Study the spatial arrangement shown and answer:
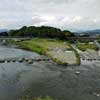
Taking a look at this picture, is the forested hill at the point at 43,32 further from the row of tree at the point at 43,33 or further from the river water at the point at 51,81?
the river water at the point at 51,81

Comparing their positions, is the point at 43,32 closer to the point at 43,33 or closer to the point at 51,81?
the point at 43,33

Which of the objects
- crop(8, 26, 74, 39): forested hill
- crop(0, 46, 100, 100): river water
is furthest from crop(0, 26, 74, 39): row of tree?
crop(0, 46, 100, 100): river water

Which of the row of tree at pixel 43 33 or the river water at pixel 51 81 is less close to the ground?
the row of tree at pixel 43 33

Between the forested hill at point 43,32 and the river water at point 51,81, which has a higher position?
the forested hill at point 43,32

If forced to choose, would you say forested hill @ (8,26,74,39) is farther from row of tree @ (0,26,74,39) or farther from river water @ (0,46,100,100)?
river water @ (0,46,100,100)

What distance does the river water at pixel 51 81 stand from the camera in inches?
1275

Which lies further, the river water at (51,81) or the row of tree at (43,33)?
the row of tree at (43,33)

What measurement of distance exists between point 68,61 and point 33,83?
64.3 ft

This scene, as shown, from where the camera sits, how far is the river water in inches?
1275

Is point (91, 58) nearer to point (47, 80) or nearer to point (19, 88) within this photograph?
point (47, 80)

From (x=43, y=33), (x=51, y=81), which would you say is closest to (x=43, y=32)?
(x=43, y=33)

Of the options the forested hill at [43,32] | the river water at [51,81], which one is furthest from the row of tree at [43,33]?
the river water at [51,81]

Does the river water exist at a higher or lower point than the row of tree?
lower

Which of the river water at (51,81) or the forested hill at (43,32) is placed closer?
the river water at (51,81)
